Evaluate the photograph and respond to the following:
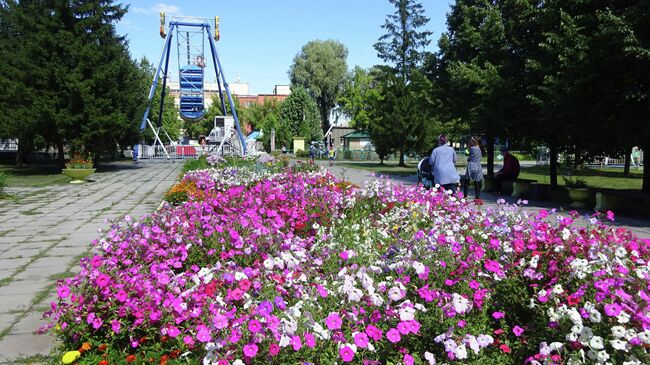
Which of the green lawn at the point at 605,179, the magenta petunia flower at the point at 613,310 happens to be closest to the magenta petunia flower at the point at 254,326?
the magenta petunia flower at the point at 613,310

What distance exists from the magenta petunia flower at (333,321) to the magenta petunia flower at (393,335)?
242mm

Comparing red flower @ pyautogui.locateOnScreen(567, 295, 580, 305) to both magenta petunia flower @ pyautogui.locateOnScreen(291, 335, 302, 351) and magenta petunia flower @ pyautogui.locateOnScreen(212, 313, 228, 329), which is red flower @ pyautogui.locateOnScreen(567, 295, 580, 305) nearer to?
magenta petunia flower @ pyautogui.locateOnScreen(291, 335, 302, 351)

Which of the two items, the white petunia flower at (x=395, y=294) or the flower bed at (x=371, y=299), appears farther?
the white petunia flower at (x=395, y=294)

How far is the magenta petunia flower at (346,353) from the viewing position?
2285mm

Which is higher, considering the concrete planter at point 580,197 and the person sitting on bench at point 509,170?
the person sitting on bench at point 509,170

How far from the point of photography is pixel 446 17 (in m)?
21.4

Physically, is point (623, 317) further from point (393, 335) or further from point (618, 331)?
point (393, 335)

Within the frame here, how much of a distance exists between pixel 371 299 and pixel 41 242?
6524 millimetres

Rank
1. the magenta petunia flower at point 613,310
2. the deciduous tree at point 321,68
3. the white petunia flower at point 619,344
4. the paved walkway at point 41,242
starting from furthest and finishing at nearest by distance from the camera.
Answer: the deciduous tree at point 321,68, the paved walkway at point 41,242, the magenta petunia flower at point 613,310, the white petunia flower at point 619,344

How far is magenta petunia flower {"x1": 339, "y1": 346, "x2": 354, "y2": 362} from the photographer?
2285 millimetres

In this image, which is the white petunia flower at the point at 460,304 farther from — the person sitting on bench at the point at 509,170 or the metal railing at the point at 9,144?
the metal railing at the point at 9,144

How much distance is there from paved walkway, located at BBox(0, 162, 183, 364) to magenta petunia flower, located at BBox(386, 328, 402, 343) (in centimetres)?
250

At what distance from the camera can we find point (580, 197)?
1199cm

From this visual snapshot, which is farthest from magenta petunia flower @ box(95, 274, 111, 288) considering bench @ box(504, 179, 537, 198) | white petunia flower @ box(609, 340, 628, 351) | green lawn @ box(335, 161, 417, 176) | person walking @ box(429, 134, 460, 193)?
green lawn @ box(335, 161, 417, 176)
